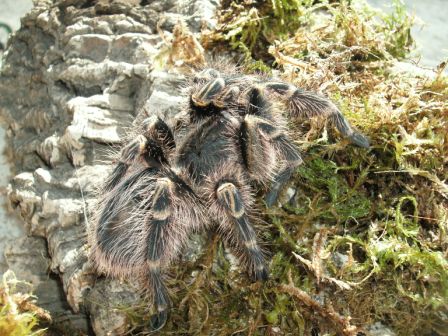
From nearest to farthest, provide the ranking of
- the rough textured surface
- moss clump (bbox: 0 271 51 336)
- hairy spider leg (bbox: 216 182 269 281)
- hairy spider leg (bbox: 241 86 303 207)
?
1. moss clump (bbox: 0 271 51 336)
2. hairy spider leg (bbox: 216 182 269 281)
3. hairy spider leg (bbox: 241 86 303 207)
4. the rough textured surface

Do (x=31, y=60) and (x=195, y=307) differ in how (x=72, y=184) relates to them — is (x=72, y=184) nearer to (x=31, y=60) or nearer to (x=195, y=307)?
(x=195, y=307)

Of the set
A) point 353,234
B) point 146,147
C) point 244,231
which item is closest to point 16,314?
point 146,147

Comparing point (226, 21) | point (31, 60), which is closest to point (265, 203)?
point (226, 21)

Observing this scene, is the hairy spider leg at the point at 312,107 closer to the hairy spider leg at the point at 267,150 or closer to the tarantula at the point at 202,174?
the tarantula at the point at 202,174

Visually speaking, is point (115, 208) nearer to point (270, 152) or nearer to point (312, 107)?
point (270, 152)

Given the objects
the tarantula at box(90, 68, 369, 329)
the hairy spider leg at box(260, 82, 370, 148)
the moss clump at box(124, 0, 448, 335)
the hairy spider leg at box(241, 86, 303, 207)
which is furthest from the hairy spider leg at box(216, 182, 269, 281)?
the hairy spider leg at box(260, 82, 370, 148)

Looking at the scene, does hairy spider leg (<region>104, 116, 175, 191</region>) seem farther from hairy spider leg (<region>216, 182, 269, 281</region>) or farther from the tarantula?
hairy spider leg (<region>216, 182, 269, 281</region>)
